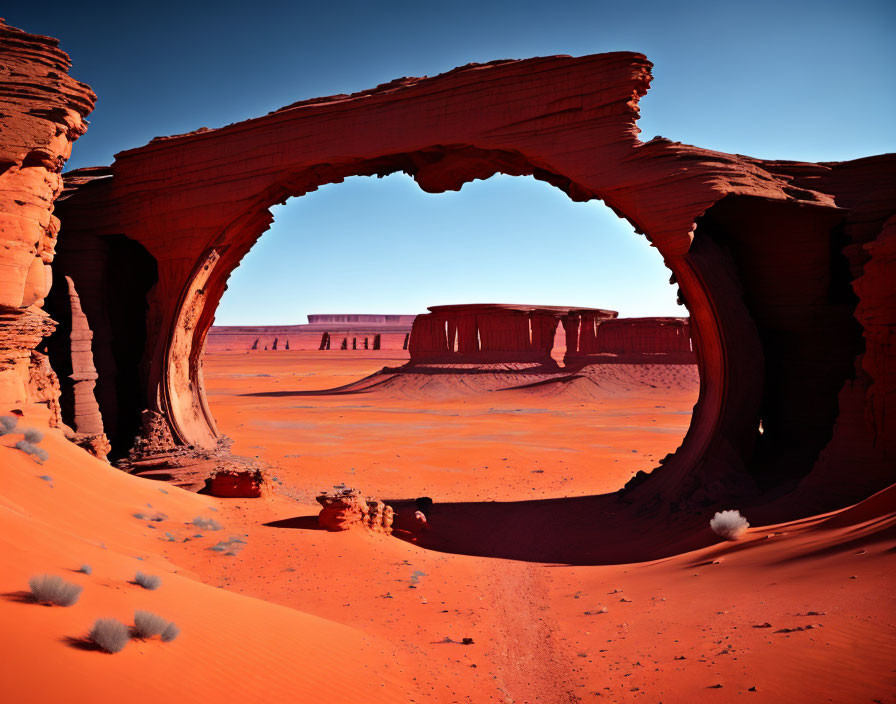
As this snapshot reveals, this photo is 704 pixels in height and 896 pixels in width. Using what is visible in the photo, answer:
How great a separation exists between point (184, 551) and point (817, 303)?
9.17m

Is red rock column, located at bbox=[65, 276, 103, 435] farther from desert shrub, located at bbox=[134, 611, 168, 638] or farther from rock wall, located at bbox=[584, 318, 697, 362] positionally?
rock wall, located at bbox=[584, 318, 697, 362]

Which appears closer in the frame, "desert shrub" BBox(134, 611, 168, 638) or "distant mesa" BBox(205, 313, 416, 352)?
"desert shrub" BBox(134, 611, 168, 638)

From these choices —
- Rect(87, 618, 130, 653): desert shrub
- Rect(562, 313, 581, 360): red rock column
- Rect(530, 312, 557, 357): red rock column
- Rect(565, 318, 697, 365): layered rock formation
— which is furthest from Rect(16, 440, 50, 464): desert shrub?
Rect(562, 313, 581, 360): red rock column

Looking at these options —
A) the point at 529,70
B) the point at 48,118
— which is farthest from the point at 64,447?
the point at 529,70

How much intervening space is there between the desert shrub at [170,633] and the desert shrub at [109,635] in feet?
0.87

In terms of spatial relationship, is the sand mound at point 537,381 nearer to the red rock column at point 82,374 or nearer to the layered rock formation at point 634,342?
the layered rock formation at point 634,342

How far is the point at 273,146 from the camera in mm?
10562

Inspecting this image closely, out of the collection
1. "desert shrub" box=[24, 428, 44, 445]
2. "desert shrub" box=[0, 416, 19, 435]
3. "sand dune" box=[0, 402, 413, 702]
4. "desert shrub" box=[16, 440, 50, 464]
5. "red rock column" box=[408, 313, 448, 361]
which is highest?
"red rock column" box=[408, 313, 448, 361]

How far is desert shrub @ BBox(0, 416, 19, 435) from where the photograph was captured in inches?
255

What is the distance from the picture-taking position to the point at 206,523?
23.6 feet

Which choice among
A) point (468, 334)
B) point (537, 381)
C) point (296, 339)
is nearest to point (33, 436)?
point (537, 381)

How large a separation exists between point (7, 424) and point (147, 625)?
467 cm

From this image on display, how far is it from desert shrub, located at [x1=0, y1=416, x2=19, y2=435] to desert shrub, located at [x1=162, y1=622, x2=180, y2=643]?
4.50 metres

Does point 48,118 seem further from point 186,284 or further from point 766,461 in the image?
point 766,461
